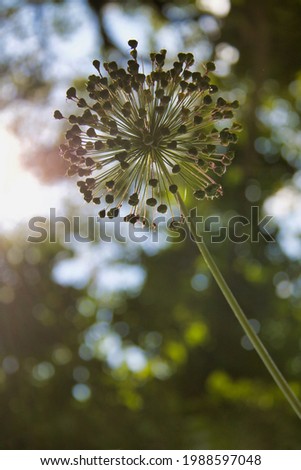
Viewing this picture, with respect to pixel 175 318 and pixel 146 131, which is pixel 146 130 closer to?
pixel 146 131

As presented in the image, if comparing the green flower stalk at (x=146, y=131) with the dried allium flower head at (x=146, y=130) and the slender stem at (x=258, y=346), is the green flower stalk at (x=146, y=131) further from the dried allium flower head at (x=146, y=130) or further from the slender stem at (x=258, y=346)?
the slender stem at (x=258, y=346)

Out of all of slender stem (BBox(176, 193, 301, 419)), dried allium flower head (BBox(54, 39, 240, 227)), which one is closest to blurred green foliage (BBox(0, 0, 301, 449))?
dried allium flower head (BBox(54, 39, 240, 227))

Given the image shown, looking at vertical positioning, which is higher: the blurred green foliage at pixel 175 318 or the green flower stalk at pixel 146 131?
the blurred green foliage at pixel 175 318

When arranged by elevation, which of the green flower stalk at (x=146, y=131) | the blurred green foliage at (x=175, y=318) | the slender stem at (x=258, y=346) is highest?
the blurred green foliage at (x=175, y=318)

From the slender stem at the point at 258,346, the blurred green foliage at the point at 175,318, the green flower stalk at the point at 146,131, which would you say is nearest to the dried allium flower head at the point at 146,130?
the green flower stalk at the point at 146,131

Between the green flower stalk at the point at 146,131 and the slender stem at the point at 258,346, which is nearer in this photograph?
the slender stem at the point at 258,346

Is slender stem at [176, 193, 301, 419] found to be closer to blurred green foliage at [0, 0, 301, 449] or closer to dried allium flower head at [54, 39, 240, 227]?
dried allium flower head at [54, 39, 240, 227]
